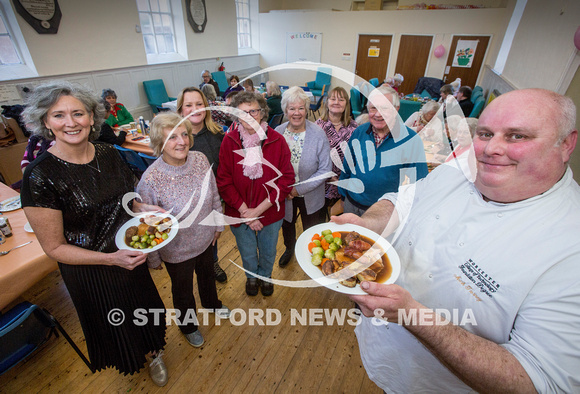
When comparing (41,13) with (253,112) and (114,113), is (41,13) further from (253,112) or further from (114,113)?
(253,112)

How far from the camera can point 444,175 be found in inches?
47.1

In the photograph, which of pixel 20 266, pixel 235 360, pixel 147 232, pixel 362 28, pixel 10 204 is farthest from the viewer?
pixel 362 28

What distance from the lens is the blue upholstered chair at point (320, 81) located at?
30.6ft

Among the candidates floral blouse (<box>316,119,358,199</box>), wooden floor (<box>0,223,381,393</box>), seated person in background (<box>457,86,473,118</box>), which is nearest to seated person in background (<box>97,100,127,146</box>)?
wooden floor (<box>0,223,381,393</box>)

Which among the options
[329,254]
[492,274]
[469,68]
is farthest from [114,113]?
[469,68]

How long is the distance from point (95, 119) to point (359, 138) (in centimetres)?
185

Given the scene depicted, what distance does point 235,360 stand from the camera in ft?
6.55

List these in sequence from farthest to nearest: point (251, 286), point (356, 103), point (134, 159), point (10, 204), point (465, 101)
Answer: point (356, 103)
point (465, 101)
point (134, 159)
point (251, 286)
point (10, 204)

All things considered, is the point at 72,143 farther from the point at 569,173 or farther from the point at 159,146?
the point at 569,173

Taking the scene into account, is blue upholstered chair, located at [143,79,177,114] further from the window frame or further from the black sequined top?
Answer: the black sequined top

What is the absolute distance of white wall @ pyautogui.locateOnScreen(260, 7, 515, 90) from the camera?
25.6 ft

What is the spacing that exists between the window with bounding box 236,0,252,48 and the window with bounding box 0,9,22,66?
24.7 ft

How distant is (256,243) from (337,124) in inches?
55.3

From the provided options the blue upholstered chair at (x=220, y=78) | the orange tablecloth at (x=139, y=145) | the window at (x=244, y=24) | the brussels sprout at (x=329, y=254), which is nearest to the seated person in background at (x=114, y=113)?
the orange tablecloth at (x=139, y=145)
